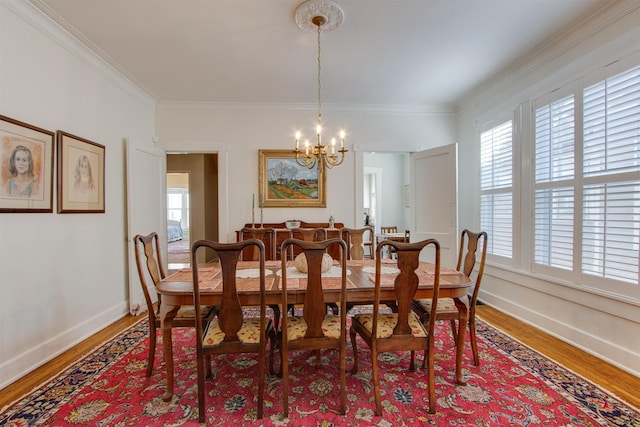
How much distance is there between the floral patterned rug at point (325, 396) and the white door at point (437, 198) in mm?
1699

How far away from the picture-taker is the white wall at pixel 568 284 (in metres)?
2.21

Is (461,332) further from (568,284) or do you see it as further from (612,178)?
(612,178)

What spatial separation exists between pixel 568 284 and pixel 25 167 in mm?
4607

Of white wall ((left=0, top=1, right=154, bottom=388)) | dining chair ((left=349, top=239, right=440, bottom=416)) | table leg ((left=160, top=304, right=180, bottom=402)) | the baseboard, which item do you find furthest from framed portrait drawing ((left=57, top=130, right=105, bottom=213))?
dining chair ((left=349, top=239, right=440, bottom=416))

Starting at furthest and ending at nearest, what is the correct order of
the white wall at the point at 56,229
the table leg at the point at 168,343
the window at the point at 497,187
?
1. the window at the point at 497,187
2. the white wall at the point at 56,229
3. the table leg at the point at 168,343

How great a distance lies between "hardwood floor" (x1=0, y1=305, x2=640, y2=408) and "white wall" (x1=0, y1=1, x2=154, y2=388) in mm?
102

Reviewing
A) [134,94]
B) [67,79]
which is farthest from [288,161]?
[67,79]

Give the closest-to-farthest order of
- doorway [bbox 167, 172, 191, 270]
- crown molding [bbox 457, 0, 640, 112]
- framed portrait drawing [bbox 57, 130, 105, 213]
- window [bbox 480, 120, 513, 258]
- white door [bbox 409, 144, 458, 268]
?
crown molding [bbox 457, 0, 640, 112] → framed portrait drawing [bbox 57, 130, 105, 213] → window [bbox 480, 120, 513, 258] → white door [bbox 409, 144, 458, 268] → doorway [bbox 167, 172, 191, 270]

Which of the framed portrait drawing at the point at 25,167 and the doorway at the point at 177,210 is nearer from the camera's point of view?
the framed portrait drawing at the point at 25,167

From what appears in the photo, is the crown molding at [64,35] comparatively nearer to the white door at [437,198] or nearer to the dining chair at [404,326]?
the dining chair at [404,326]

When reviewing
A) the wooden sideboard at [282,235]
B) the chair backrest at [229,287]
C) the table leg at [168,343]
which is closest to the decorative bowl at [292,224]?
the wooden sideboard at [282,235]

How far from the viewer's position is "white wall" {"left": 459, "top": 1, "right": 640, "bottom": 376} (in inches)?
86.9

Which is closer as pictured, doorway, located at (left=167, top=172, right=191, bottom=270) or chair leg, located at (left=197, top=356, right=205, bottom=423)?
chair leg, located at (left=197, top=356, right=205, bottom=423)

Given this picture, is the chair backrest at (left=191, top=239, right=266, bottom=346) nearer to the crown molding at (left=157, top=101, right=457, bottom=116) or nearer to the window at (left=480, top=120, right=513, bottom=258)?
the window at (left=480, top=120, right=513, bottom=258)
